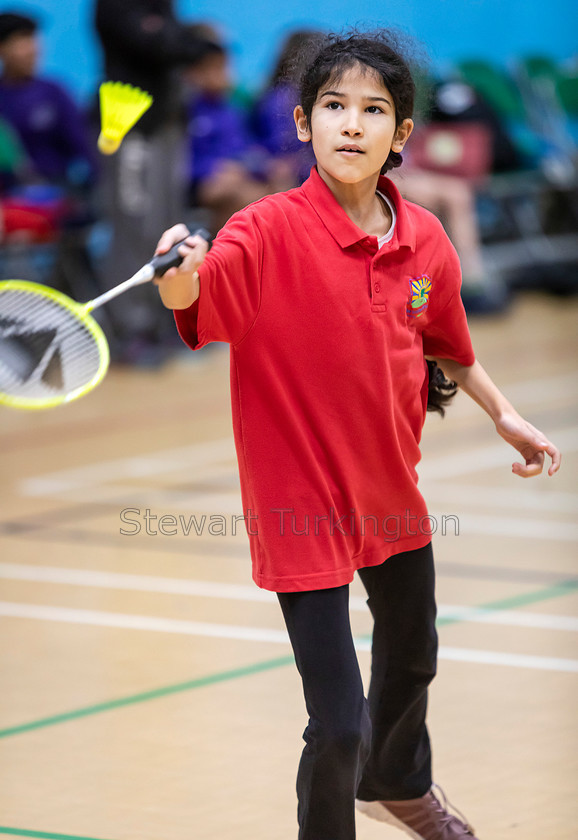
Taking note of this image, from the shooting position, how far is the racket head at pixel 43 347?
2262mm

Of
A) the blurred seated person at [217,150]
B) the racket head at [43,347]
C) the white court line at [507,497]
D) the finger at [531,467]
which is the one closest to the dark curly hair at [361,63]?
the racket head at [43,347]

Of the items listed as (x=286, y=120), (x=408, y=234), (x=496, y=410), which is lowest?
(x=496, y=410)

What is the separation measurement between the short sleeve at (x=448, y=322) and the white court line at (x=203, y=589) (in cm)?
155

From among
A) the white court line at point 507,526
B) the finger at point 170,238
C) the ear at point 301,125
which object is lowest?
the white court line at point 507,526

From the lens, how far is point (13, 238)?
8.26 metres

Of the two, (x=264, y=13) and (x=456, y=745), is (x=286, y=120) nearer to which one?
(x=456, y=745)

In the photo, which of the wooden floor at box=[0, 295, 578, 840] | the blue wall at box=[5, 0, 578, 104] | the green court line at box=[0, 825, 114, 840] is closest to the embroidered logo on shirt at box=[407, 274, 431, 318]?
the wooden floor at box=[0, 295, 578, 840]

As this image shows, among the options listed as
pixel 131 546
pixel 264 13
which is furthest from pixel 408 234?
pixel 264 13

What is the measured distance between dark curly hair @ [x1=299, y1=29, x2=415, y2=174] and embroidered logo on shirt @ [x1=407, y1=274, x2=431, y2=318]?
0.28 m

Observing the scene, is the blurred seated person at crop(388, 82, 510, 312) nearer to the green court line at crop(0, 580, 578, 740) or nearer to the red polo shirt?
the green court line at crop(0, 580, 578, 740)

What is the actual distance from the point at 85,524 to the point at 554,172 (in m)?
6.90

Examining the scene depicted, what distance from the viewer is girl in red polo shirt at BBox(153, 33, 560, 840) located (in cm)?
233

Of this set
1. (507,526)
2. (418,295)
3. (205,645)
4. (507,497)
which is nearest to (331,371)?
(418,295)

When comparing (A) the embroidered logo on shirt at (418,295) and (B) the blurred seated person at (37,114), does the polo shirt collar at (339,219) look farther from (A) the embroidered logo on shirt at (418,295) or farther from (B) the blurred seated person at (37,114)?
(B) the blurred seated person at (37,114)
